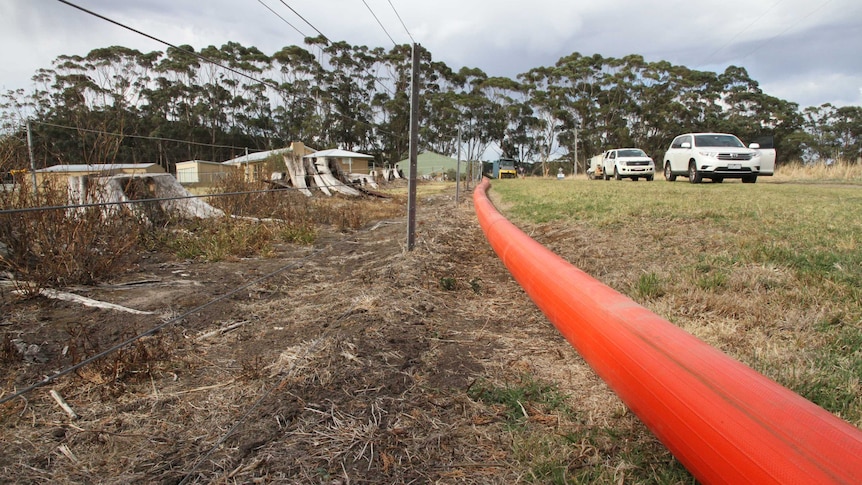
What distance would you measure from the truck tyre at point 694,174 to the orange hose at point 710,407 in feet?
41.4

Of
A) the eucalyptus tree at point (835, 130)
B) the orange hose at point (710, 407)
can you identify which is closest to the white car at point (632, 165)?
the orange hose at point (710, 407)

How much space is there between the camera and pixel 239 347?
296 cm

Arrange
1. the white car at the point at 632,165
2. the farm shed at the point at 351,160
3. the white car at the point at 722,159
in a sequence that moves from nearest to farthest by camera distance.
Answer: the white car at the point at 722,159 → the white car at the point at 632,165 → the farm shed at the point at 351,160

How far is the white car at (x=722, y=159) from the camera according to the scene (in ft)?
41.5

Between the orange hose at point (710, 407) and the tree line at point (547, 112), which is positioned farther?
the tree line at point (547, 112)

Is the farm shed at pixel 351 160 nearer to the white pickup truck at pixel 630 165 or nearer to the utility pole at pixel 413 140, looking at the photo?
the white pickup truck at pixel 630 165

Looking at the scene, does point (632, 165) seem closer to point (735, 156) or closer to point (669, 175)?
point (669, 175)

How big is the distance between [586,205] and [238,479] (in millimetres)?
7720

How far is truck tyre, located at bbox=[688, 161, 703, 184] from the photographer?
43.1 ft

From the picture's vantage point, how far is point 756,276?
3.37 m

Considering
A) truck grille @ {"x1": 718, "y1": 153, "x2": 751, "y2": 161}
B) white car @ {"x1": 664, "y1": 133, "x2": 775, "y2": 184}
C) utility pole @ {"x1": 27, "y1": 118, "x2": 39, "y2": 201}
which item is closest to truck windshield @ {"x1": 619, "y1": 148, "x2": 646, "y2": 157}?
white car @ {"x1": 664, "y1": 133, "x2": 775, "y2": 184}

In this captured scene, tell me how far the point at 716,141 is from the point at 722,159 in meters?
0.99

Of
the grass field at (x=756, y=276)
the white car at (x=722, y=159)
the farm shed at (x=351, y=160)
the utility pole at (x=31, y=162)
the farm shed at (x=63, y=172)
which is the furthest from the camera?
the farm shed at (x=351, y=160)

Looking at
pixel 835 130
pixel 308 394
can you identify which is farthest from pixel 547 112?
pixel 308 394
